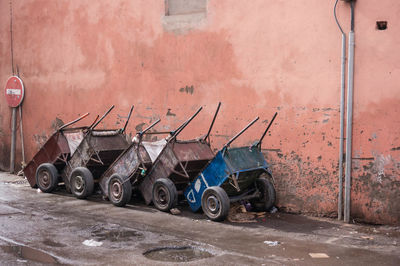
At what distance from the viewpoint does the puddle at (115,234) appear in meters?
6.66

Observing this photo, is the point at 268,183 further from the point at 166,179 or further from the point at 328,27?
the point at 328,27

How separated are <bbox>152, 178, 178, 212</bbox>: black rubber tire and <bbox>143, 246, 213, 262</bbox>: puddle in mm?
1910

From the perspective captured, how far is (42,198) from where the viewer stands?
9578 mm

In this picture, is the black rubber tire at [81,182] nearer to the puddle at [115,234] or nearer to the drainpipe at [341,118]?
the puddle at [115,234]

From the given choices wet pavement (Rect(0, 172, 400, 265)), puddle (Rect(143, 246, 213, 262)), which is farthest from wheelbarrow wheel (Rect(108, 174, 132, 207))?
puddle (Rect(143, 246, 213, 262))

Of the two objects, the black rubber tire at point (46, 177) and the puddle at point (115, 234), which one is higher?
the black rubber tire at point (46, 177)

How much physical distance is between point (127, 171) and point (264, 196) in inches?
95.5

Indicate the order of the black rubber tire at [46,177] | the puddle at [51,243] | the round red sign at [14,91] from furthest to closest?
1. the round red sign at [14,91]
2. the black rubber tire at [46,177]
3. the puddle at [51,243]

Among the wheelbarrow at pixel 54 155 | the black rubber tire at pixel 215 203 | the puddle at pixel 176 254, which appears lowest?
the puddle at pixel 176 254

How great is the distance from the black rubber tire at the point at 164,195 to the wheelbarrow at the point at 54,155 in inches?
94.5

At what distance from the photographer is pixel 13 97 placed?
12977mm

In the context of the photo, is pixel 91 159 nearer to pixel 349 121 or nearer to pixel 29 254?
pixel 29 254

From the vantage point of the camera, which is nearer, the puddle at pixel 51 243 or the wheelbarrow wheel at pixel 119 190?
the puddle at pixel 51 243

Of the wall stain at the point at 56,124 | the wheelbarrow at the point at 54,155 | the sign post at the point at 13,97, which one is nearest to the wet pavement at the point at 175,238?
the wheelbarrow at the point at 54,155
